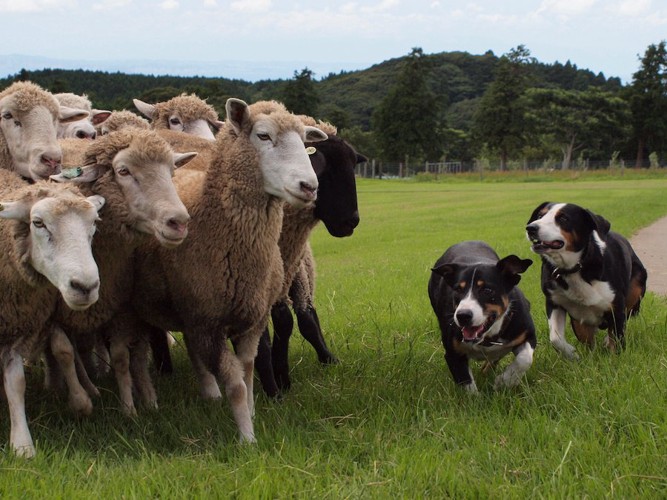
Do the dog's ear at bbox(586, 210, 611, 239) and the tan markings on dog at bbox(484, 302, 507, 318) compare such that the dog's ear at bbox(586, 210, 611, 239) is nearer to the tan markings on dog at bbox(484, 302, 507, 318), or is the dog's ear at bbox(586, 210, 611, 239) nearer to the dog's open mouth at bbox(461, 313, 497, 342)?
the tan markings on dog at bbox(484, 302, 507, 318)

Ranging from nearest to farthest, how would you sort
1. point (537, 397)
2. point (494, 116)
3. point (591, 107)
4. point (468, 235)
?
point (537, 397), point (468, 235), point (591, 107), point (494, 116)

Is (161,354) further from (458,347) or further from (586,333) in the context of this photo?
(586,333)

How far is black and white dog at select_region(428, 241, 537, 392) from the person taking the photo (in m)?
4.98

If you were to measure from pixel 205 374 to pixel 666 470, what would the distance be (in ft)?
9.96

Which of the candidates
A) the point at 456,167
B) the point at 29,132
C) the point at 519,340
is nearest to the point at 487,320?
the point at 519,340

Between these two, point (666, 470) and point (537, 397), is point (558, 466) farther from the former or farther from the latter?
point (537, 397)

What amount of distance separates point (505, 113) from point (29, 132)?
243 ft

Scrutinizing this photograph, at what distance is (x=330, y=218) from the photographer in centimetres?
554

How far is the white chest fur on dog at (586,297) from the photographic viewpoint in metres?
5.91

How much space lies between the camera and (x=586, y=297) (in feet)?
19.4

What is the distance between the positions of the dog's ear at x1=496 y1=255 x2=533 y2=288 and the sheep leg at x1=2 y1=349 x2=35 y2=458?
122 inches

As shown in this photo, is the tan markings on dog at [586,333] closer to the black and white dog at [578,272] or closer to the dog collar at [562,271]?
the black and white dog at [578,272]

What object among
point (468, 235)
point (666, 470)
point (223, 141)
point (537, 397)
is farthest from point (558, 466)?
point (468, 235)

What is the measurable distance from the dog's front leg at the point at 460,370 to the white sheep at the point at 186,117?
3255mm
